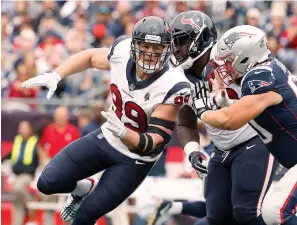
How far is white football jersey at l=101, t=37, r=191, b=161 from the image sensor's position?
666 centimetres

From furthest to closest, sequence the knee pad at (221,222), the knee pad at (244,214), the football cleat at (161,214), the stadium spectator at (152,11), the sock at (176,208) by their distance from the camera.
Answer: the stadium spectator at (152,11) → the football cleat at (161,214) → the sock at (176,208) → the knee pad at (221,222) → the knee pad at (244,214)

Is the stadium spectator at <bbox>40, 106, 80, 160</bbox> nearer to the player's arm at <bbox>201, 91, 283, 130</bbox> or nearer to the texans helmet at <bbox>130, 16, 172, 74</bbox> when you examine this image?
the texans helmet at <bbox>130, 16, 172, 74</bbox>

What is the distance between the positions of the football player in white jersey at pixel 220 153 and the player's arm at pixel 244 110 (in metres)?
0.50

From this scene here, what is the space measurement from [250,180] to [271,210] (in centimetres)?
64

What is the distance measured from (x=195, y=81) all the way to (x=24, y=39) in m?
6.41

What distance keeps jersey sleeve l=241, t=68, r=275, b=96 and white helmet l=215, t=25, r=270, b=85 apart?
8.2 inches

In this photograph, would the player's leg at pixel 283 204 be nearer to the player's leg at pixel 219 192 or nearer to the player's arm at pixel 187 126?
the player's leg at pixel 219 192

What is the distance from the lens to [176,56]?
6875 mm

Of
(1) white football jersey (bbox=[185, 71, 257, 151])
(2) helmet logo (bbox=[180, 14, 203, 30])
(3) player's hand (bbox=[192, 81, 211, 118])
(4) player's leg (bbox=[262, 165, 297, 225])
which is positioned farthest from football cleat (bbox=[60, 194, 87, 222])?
(4) player's leg (bbox=[262, 165, 297, 225])

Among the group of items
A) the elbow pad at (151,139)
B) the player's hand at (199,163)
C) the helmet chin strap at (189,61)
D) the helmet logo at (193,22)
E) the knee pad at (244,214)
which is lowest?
the knee pad at (244,214)

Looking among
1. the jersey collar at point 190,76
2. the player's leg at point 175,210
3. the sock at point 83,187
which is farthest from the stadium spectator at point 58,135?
the jersey collar at point 190,76

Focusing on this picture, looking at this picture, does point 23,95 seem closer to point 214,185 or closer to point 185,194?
point 185,194

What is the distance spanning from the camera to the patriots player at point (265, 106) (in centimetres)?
602

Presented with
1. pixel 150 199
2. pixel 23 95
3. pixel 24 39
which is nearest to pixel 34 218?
pixel 150 199
